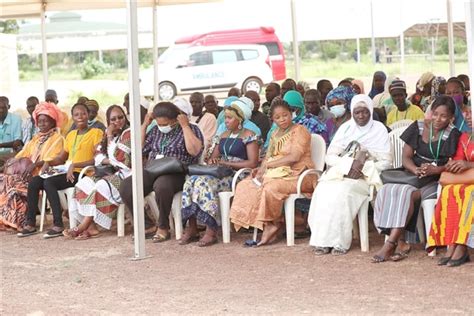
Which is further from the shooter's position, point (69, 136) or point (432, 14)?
point (432, 14)

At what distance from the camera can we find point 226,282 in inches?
253

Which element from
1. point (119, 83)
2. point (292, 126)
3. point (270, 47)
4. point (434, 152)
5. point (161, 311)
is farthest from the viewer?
point (119, 83)

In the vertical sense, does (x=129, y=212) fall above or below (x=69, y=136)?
below

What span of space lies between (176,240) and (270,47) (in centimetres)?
2642

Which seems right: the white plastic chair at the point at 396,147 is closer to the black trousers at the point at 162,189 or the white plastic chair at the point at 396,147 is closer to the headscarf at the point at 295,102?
the headscarf at the point at 295,102

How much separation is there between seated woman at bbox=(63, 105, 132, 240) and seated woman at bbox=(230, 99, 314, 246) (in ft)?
4.15

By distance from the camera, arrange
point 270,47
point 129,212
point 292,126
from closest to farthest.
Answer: point 292,126 < point 129,212 < point 270,47

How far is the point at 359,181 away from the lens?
7.22m

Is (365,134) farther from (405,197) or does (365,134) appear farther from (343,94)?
(405,197)

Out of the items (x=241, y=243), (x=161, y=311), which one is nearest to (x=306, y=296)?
(x=161, y=311)

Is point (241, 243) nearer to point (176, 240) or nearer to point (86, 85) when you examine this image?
point (176, 240)

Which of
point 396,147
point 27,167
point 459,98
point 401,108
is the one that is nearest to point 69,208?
point 27,167

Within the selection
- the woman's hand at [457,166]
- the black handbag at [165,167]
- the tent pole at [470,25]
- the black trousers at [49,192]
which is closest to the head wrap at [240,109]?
the black handbag at [165,167]

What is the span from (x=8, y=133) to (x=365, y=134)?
4727mm
